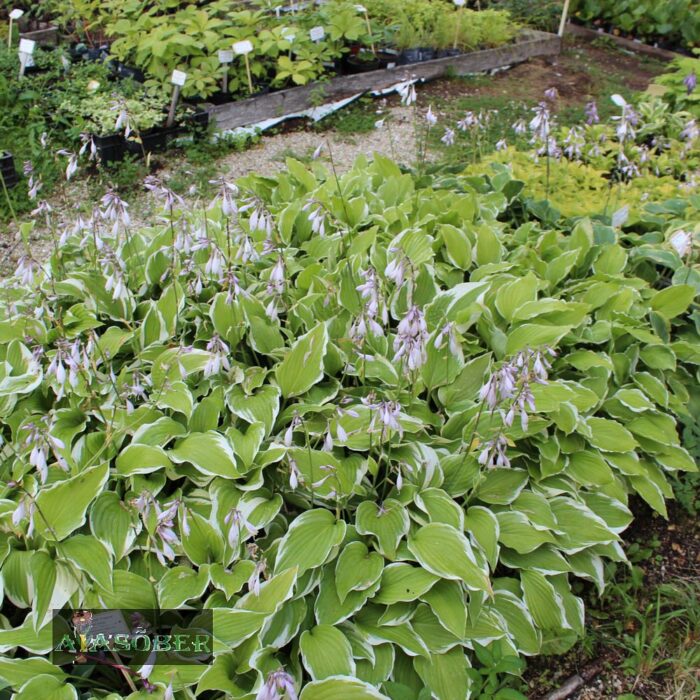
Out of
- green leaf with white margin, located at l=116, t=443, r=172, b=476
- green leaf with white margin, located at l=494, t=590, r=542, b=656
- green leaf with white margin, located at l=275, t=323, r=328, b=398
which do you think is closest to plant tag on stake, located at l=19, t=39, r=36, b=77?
green leaf with white margin, located at l=275, t=323, r=328, b=398

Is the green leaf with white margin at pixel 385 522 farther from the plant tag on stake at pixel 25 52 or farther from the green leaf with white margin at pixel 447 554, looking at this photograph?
the plant tag on stake at pixel 25 52

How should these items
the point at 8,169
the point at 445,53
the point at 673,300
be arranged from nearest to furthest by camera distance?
the point at 673,300, the point at 8,169, the point at 445,53

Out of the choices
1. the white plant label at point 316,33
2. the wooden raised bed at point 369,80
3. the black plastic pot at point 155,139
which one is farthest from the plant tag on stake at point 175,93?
the white plant label at point 316,33

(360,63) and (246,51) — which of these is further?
(360,63)

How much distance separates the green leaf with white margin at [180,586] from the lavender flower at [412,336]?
40.0 inches

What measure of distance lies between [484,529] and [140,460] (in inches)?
52.1

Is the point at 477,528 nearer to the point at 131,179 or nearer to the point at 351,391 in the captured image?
the point at 351,391

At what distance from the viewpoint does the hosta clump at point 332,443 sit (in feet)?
7.55

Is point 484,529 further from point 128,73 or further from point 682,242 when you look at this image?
point 128,73

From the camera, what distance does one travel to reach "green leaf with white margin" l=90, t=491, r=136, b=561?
2.40 m

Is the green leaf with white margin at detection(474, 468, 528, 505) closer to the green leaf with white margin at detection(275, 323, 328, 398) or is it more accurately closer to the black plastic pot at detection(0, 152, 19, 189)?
the green leaf with white margin at detection(275, 323, 328, 398)

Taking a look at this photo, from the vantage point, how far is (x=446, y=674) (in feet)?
7.84

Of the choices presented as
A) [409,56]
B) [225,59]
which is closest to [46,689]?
[225,59]

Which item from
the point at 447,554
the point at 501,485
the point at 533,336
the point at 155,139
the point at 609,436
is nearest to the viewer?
the point at 447,554
